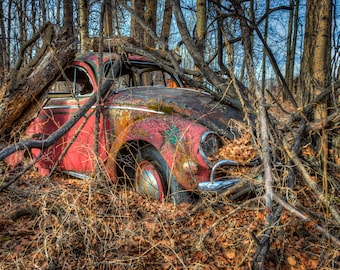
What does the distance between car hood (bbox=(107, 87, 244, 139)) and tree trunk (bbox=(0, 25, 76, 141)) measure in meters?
0.86

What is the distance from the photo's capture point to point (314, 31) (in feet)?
10.7

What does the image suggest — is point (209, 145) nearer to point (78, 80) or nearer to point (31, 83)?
point (31, 83)

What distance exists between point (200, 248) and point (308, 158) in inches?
45.3

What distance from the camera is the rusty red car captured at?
296 centimetres

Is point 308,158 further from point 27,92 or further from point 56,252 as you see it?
point 27,92

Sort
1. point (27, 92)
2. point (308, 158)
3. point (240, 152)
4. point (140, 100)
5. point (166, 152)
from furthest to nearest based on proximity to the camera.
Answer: point (27, 92), point (140, 100), point (166, 152), point (240, 152), point (308, 158)

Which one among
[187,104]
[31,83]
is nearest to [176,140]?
[187,104]

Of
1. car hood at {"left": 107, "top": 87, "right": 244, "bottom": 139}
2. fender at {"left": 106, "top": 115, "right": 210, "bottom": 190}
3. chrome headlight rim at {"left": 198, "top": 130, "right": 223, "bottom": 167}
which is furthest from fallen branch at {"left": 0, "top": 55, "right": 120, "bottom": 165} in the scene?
chrome headlight rim at {"left": 198, "top": 130, "right": 223, "bottom": 167}

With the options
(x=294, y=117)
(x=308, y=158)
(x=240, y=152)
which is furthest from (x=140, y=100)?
(x=308, y=158)

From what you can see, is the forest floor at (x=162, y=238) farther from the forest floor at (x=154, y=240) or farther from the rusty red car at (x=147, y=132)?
the rusty red car at (x=147, y=132)

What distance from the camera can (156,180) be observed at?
130 inches

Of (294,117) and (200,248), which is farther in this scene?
(294,117)

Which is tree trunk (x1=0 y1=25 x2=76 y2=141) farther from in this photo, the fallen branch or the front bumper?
the front bumper

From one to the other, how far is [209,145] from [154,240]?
3.41ft
